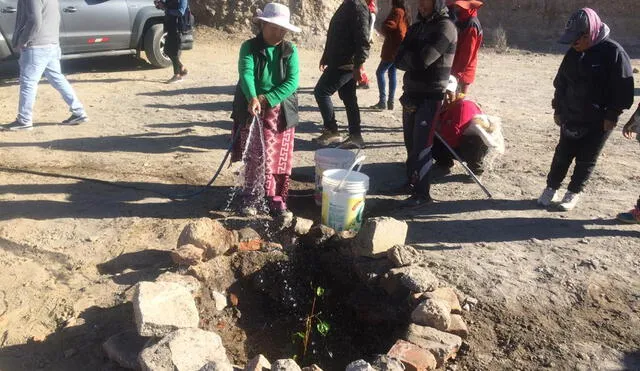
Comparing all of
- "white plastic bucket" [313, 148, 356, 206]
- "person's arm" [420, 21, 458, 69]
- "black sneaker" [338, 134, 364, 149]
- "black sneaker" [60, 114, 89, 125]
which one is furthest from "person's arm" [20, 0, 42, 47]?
"person's arm" [420, 21, 458, 69]

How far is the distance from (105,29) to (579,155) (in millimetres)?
7452

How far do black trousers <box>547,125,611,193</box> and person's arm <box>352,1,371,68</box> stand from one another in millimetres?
2154

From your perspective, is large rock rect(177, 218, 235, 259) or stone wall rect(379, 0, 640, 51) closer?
large rock rect(177, 218, 235, 259)

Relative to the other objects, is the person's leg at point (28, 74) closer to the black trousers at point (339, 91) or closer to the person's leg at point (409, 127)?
the black trousers at point (339, 91)

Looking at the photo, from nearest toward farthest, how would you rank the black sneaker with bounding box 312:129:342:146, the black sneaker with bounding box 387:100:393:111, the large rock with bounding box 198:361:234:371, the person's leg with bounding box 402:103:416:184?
the large rock with bounding box 198:361:234:371, the person's leg with bounding box 402:103:416:184, the black sneaker with bounding box 312:129:342:146, the black sneaker with bounding box 387:100:393:111

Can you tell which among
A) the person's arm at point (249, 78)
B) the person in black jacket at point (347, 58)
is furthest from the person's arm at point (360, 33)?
the person's arm at point (249, 78)

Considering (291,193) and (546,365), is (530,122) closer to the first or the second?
(291,193)

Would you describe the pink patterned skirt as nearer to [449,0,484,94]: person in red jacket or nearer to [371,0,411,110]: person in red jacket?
[449,0,484,94]: person in red jacket

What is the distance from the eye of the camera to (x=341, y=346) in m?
3.86

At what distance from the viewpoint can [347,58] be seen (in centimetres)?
650

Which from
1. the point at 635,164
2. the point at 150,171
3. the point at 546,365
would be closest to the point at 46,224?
the point at 150,171

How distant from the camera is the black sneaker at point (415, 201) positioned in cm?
536

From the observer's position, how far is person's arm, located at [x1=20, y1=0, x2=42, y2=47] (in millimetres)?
6590

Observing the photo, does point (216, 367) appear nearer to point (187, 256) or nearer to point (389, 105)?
point (187, 256)
